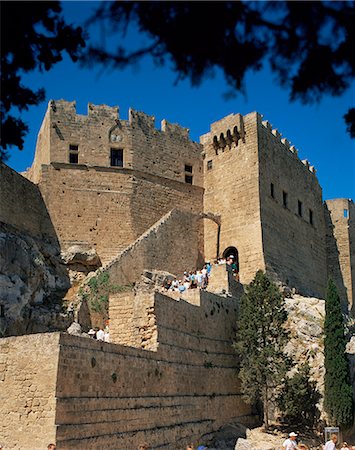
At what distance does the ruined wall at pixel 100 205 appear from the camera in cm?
2507

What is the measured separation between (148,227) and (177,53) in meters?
21.2

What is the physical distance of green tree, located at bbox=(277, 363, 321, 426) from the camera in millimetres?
19062

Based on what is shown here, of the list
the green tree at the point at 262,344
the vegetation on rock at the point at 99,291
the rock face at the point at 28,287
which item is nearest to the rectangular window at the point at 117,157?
the rock face at the point at 28,287

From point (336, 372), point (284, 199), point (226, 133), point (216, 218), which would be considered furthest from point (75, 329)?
point (284, 199)

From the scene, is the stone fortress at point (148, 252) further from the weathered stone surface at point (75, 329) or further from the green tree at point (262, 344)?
the weathered stone surface at point (75, 329)

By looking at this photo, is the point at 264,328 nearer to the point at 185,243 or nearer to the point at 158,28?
the point at 185,243

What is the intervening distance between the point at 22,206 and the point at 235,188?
881 centimetres

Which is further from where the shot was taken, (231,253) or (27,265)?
(231,253)

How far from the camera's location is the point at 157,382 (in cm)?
1491

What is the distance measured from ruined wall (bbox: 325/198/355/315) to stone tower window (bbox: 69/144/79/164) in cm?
1402

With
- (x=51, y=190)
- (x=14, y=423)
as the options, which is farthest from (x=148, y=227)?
(x=14, y=423)

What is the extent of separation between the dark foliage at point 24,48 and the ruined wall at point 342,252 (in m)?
28.1

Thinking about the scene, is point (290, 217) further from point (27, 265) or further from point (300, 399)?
point (27, 265)

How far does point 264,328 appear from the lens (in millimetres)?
19078
